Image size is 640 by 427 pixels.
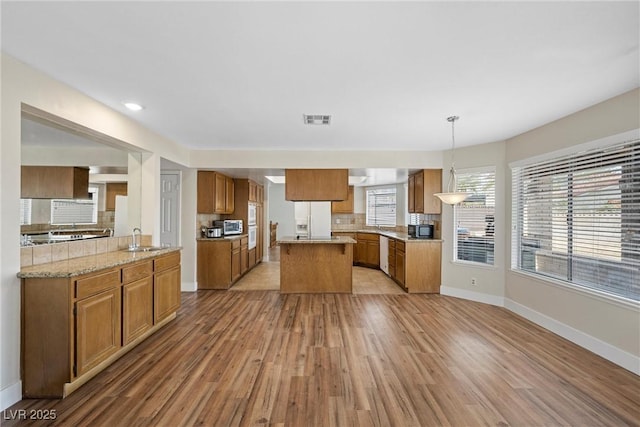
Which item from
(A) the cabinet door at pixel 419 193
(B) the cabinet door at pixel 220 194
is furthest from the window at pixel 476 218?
(B) the cabinet door at pixel 220 194

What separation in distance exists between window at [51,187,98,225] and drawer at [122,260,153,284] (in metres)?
0.81

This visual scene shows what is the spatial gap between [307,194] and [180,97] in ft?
8.78

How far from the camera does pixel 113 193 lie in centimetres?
354

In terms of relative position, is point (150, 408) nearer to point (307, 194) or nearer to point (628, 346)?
point (307, 194)

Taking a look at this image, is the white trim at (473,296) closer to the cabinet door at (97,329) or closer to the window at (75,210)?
the cabinet door at (97,329)

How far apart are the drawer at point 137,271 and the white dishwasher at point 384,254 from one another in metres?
4.72

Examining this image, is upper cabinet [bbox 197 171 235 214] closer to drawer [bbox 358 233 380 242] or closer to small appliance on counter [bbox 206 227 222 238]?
small appliance on counter [bbox 206 227 222 238]

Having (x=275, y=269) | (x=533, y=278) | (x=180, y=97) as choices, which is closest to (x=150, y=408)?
(x=180, y=97)

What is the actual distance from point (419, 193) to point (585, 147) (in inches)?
98.7

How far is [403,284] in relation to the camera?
5227 millimetres

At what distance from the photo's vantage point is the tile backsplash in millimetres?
2365

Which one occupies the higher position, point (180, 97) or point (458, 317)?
point (180, 97)

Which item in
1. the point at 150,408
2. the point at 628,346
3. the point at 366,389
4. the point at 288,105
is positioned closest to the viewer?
the point at 150,408

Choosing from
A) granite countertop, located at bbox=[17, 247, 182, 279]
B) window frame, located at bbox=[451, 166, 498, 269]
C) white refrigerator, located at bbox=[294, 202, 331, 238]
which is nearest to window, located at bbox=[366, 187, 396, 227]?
white refrigerator, located at bbox=[294, 202, 331, 238]
